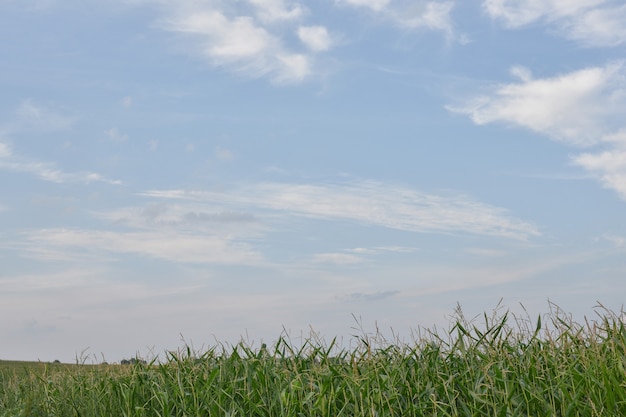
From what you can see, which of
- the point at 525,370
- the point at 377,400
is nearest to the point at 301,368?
the point at 377,400

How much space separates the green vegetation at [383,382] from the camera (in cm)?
583

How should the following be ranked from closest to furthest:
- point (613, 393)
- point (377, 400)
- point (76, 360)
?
point (613, 393) < point (377, 400) < point (76, 360)

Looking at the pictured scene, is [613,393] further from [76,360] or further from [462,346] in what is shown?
[76,360]

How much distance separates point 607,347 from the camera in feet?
20.4

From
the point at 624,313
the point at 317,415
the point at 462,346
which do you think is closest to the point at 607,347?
the point at 624,313

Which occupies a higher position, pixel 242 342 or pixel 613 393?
pixel 242 342

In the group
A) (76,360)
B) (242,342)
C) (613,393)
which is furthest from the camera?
(76,360)

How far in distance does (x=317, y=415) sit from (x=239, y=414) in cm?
92

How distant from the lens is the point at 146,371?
822 centimetres

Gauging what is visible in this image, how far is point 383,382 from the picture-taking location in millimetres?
6352

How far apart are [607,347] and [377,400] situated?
2.19 meters

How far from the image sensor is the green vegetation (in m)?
5.83

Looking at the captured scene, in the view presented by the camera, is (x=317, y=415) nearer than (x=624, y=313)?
Yes

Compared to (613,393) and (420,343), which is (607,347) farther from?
(420,343)
